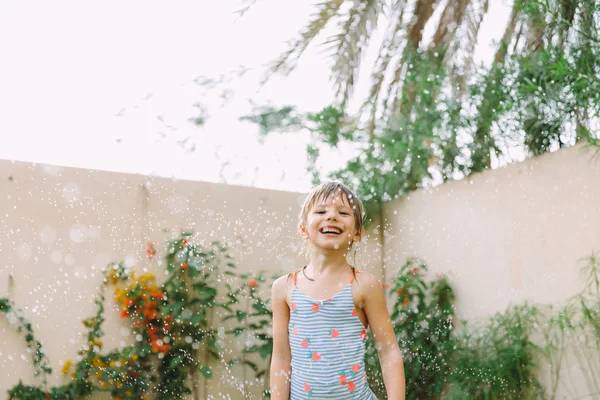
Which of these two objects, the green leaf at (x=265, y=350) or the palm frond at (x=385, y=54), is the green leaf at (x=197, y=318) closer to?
the green leaf at (x=265, y=350)

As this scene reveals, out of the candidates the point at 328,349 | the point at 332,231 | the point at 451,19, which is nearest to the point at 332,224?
the point at 332,231

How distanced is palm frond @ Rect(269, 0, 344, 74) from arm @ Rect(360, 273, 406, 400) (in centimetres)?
346

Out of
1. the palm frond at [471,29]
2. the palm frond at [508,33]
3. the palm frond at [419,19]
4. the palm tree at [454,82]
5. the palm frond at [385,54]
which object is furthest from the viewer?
the palm frond at [385,54]

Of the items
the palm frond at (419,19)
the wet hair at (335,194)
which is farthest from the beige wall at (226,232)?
the wet hair at (335,194)

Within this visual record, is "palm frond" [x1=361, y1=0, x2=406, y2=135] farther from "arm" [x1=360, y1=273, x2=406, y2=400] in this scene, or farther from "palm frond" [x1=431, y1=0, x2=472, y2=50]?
"arm" [x1=360, y1=273, x2=406, y2=400]

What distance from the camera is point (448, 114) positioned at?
447 centimetres

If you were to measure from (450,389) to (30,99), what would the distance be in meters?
3.80

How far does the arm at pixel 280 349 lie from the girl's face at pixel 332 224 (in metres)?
→ 0.20

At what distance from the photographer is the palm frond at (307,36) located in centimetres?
509

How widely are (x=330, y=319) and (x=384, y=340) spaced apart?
0.57 ft

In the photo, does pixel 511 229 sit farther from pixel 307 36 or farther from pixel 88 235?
pixel 88 235

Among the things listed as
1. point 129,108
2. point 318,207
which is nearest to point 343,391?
point 318,207

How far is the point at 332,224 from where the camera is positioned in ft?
6.79

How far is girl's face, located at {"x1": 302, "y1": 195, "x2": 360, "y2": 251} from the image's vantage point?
2.06 meters
